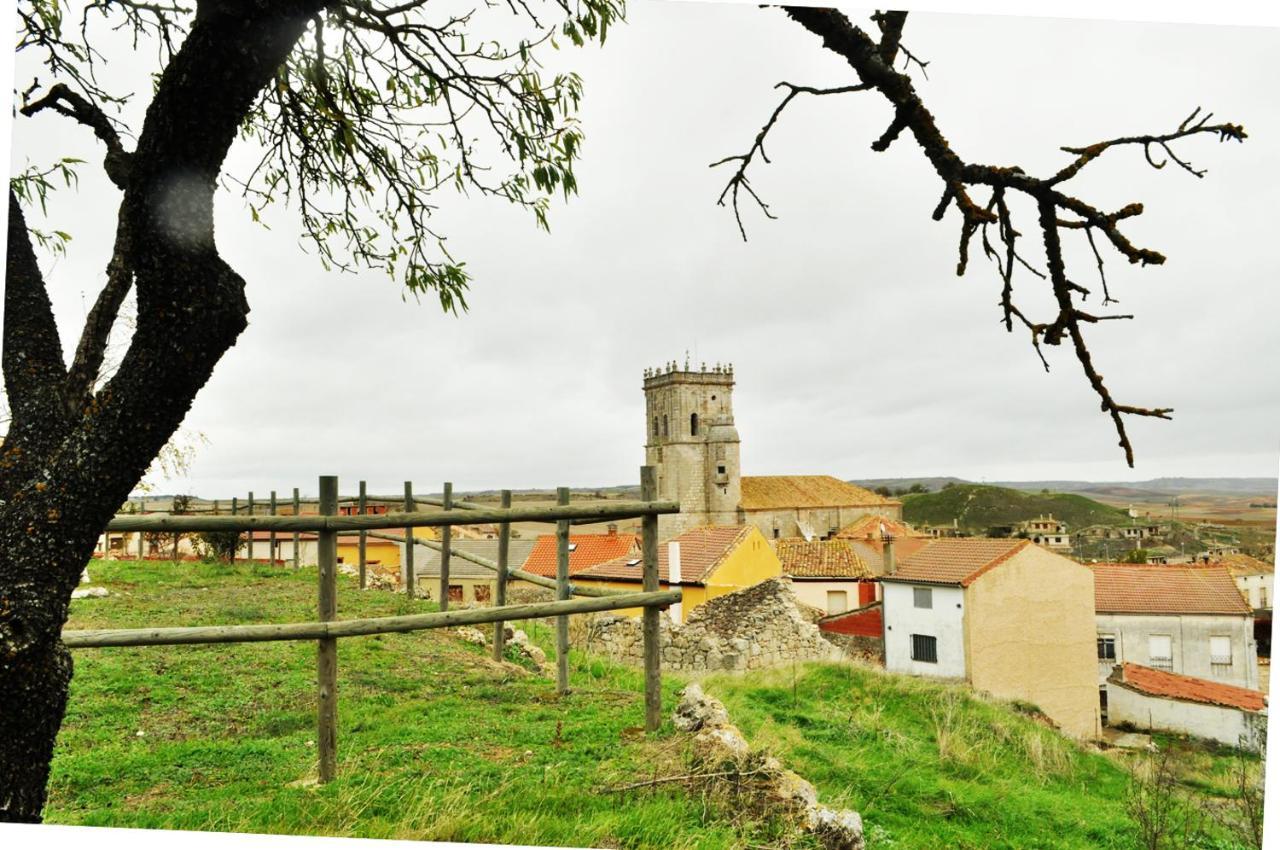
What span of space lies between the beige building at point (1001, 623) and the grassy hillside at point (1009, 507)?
1724 millimetres

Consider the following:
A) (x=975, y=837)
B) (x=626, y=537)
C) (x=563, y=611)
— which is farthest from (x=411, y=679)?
(x=626, y=537)

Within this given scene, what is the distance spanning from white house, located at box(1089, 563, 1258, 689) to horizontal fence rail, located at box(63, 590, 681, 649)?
27.5 ft

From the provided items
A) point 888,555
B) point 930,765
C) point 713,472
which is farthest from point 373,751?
point 713,472

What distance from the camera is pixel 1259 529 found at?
343cm

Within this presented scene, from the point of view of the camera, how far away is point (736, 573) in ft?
47.3

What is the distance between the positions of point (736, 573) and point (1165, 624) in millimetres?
6972

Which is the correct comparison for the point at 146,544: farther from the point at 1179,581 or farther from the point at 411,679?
the point at 1179,581

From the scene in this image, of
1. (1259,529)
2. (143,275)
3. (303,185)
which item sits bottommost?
(1259,529)

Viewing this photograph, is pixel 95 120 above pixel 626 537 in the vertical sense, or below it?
above

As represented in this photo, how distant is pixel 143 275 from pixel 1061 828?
4.75 m

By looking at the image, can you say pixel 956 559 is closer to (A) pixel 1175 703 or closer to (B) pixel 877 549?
(A) pixel 1175 703

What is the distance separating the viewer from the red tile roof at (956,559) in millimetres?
14984

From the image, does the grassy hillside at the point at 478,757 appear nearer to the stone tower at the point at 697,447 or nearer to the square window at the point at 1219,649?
the square window at the point at 1219,649

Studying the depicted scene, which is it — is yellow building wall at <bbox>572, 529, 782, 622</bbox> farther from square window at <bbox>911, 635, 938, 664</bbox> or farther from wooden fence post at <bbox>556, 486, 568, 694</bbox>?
wooden fence post at <bbox>556, 486, 568, 694</bbox>
